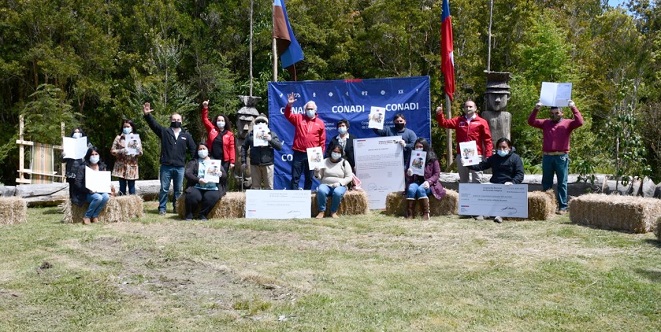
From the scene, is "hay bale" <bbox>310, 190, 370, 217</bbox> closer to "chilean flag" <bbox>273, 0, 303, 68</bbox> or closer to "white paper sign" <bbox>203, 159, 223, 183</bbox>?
"white paper sign" <bbox>203, 159, 223, 183</bbox>

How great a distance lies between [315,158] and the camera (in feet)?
35.7

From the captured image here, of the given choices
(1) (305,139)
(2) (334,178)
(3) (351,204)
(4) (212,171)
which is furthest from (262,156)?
(3) (351,204)

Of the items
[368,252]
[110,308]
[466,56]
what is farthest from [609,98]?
[110,308]

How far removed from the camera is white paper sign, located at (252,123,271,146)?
11.5m

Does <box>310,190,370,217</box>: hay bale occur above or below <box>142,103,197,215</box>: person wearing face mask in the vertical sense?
below

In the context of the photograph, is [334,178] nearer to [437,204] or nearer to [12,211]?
[437,204]

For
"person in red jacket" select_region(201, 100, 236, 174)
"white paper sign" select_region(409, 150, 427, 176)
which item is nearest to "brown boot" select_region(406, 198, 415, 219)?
"white paper sign" select_region(409, 150, 427, 176)

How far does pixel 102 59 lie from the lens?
64.2 feet

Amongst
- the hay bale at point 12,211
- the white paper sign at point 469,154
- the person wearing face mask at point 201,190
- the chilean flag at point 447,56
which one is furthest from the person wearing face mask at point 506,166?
the hay bale at point 12,211

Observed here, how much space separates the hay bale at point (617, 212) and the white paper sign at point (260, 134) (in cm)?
497

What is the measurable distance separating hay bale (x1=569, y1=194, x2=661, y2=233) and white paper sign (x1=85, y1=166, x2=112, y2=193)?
6670 mm

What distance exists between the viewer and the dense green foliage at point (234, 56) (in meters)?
18.8

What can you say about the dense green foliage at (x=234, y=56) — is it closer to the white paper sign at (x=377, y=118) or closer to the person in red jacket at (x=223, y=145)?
the person in red jacket at (x=223, y=145)

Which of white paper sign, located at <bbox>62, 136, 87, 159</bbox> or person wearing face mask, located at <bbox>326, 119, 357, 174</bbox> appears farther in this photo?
person wearing face mask, located at <bbox>326, 119, 357, 174</bbox>
